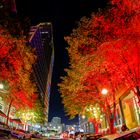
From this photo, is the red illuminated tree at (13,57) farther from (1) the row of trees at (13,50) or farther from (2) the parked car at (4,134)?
(2) the parked car at (4,134)

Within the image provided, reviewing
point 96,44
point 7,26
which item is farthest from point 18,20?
point 96,44

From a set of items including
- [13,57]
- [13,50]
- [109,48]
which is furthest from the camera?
[13,57]

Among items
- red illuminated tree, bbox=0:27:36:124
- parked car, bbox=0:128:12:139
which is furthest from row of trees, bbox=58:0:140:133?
parked car, bbox=0:128:12:139

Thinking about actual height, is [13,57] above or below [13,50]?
below

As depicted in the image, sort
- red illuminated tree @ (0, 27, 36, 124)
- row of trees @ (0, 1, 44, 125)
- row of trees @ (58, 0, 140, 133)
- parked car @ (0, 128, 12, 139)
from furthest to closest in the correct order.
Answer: parked car @ (0, 128, 12, 139)
red illuminated tree @ (0, 27, 36, 124)
row of trees @ (0, 1, 44, 125)
row of trees @ (58, 0, 140, 133)

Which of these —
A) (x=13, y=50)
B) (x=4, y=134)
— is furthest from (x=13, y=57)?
(x=4, y=134)

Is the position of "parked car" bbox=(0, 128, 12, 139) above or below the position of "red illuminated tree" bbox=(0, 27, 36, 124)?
below

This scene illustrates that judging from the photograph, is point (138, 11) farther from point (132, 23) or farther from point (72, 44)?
point (72, 44)

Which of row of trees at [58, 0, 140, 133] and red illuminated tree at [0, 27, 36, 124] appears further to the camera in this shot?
red illuminated tree at [0, 27, 36, 124]

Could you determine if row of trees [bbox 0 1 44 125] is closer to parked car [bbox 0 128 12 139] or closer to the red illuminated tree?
the red illuminated tree

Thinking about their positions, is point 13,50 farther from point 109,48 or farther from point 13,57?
point 109,48

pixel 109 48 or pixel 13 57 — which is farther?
pixel 13 57

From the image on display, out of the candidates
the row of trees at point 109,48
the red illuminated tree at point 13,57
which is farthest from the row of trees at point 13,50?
the row of trees at point 109,48

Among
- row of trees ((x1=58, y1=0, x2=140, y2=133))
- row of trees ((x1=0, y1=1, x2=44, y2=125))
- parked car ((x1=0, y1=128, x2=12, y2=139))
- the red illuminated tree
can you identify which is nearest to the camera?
row of trees ((x1=58, y1=0, x2=140, y2=133))
